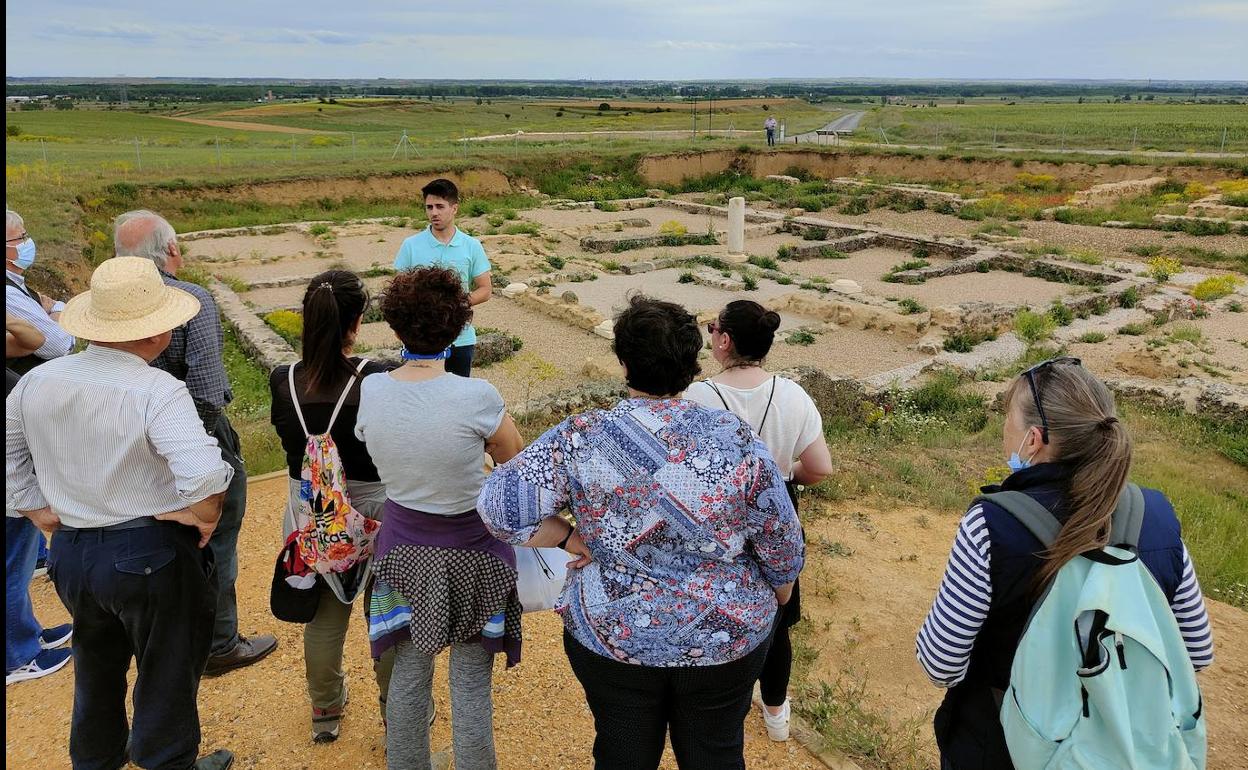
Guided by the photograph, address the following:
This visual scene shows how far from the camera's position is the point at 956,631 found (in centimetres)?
231

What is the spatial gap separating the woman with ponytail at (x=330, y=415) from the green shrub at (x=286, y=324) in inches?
360

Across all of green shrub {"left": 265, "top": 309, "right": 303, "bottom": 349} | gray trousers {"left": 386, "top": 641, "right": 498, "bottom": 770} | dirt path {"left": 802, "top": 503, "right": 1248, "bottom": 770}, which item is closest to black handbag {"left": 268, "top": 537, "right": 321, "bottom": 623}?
gray trousers {"left": 386, "top": 641, "right": 498, "bottom": 770}

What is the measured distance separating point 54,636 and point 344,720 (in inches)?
71.2

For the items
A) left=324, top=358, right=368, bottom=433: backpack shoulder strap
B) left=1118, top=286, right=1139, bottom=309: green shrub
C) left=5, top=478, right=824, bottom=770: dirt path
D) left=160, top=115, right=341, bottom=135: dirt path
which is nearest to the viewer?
left=324, top=358, right=368, bottom=433: backpack shoulder strap

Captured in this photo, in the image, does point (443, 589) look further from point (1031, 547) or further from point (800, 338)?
point (800, 338)

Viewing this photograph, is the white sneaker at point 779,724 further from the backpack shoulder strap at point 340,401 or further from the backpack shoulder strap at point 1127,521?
the backpack shoulder strap at point 340,401

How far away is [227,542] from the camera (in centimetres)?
410

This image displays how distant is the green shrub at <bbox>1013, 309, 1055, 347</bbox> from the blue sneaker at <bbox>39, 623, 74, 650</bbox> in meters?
12.2

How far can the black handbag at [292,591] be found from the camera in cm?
340

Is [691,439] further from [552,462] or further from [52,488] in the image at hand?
[52,488]

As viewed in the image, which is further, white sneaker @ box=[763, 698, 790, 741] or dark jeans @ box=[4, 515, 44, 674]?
dark jeans @ box=[4, 515, 44, 674]

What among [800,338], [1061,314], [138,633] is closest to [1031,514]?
[138,633]

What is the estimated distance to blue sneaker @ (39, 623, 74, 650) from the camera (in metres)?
4.34

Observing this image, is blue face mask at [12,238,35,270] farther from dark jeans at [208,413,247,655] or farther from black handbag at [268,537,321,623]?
black handbag at [268,537,321,623]
